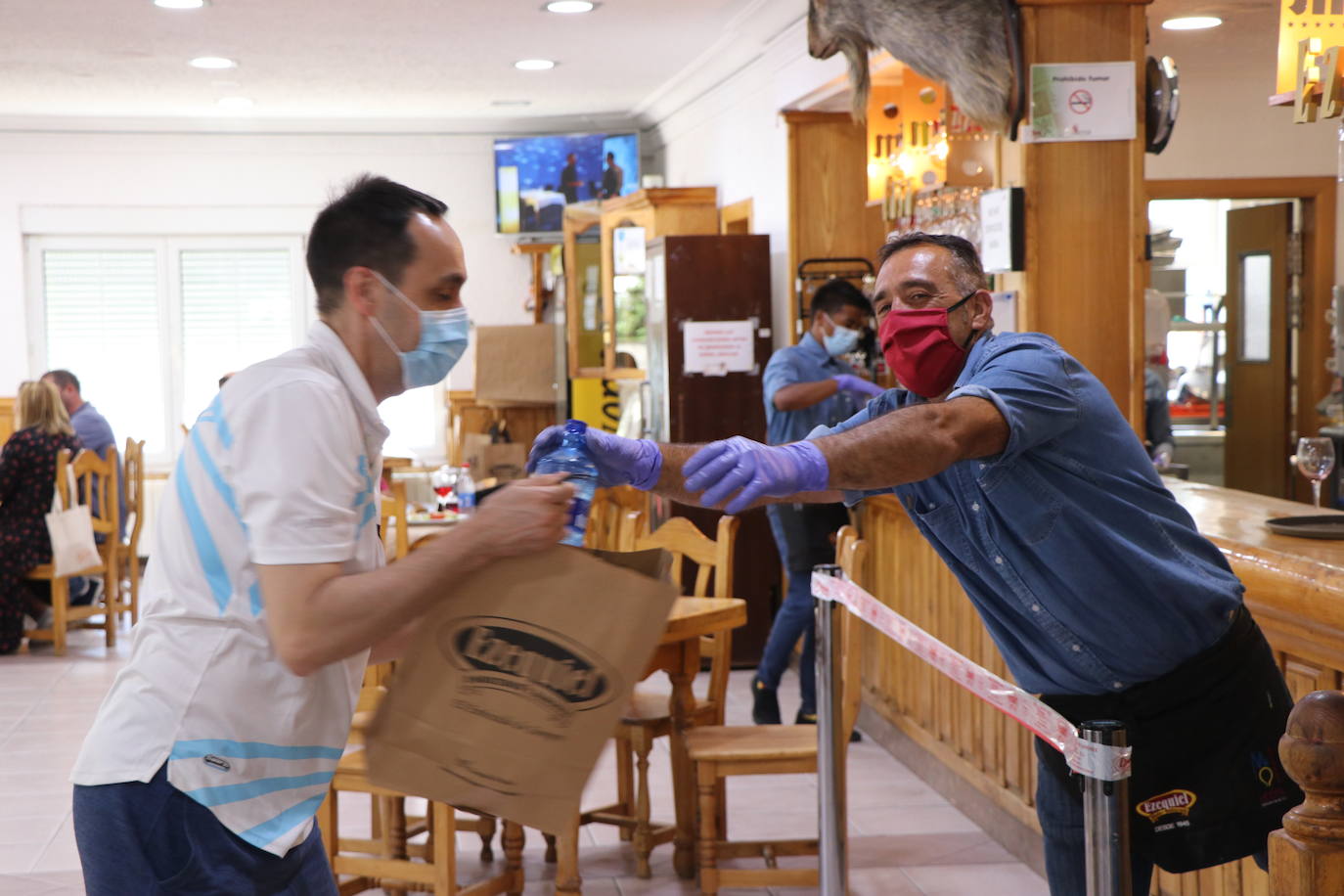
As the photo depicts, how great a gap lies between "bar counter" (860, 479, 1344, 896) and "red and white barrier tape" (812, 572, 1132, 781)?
0.56 metres

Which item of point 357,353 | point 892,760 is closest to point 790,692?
point 892,760

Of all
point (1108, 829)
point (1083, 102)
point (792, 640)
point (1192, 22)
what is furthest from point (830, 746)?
point (1192, 22)

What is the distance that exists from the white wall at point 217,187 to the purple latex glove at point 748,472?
9614mm

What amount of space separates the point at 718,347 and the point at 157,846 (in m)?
5.40

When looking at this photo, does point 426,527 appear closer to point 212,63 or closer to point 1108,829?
point 212,63

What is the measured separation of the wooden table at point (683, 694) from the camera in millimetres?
3689

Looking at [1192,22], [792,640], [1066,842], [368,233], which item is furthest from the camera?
[1192,22]

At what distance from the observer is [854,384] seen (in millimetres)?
5551

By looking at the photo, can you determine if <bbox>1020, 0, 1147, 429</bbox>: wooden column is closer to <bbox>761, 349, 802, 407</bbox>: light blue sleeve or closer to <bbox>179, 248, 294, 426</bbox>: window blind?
<bbox>761, 349, 802, 407</bbox>: light blue sleeve

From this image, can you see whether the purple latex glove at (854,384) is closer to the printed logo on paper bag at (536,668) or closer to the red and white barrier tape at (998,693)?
the red and white barrier tape at (998,693)

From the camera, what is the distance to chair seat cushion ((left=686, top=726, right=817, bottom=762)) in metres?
3.77

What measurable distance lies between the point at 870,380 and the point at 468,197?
19.9 ft

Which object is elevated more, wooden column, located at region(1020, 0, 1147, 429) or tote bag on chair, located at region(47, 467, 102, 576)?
wooden column, located at region(1020, 0, 1147, 429)

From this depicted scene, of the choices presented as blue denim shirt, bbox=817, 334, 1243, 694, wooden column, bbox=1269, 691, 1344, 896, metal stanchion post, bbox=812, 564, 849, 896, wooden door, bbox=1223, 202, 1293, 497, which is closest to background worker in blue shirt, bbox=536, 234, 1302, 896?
blue denim shirt, bbox=817, 334, 1243, 694
